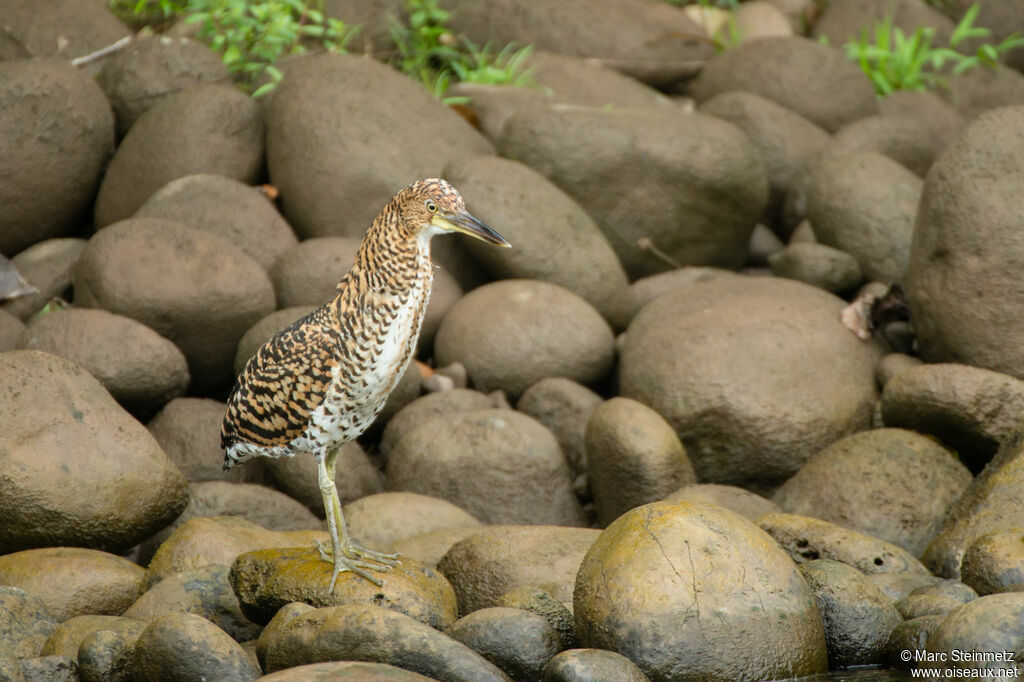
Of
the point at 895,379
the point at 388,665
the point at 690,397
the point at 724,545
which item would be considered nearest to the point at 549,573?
the point at 724,545

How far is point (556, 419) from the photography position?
7.62 meters

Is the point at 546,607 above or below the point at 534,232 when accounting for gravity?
below

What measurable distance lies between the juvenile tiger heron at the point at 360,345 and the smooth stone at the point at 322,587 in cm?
6

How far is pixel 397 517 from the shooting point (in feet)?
21.1

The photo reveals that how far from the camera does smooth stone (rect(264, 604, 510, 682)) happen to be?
14.7ft

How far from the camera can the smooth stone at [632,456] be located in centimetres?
675

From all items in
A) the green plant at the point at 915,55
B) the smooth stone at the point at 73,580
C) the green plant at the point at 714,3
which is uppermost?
the green plant at the point at 714,3

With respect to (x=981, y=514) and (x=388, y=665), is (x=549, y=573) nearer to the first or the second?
(x=388, y=665)

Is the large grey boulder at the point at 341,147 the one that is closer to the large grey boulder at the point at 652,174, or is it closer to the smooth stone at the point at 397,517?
the large grey boulder at the point at 652,174

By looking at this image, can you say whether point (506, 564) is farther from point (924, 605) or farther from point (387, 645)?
point (924, 605)

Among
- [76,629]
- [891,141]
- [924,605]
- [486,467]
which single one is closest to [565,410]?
[486,467]

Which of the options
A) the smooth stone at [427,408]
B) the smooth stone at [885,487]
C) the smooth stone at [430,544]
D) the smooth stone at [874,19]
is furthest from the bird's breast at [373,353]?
the smooth stone at [874,19]

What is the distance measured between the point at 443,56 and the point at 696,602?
23.5ft

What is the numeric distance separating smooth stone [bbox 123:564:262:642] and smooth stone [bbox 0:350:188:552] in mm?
656
